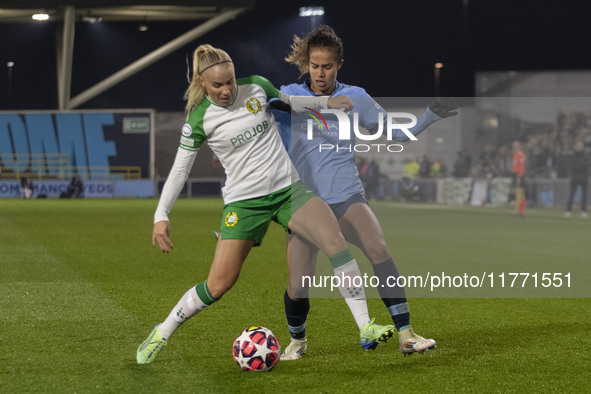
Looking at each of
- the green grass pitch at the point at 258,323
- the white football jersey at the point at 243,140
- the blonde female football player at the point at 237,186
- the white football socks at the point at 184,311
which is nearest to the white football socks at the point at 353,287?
the blonde female football player at the point at 237,186

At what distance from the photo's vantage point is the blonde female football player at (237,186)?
4773mm

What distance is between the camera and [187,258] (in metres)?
11.1

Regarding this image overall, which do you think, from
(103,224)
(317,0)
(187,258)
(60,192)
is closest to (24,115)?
(60,192)

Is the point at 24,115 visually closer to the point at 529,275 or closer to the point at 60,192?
the point at 60,192

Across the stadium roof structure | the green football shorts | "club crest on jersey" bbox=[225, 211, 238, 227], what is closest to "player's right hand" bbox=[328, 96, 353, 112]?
the green football shorts

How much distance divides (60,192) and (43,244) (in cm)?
2235

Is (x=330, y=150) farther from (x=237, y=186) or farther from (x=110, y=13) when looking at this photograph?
(x=110, y=13)

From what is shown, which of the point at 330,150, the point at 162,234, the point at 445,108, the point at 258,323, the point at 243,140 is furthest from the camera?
the point at 258,323

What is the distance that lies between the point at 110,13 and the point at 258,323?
33.5 meters

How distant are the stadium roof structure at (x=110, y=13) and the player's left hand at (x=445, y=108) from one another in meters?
31.8

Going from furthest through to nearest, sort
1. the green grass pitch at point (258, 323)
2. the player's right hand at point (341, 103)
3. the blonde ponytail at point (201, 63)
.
→ the player's right hand at point (341, 103)
the blonde ponytail at point (201, 63)
the green grass pitch at point (258, 323)

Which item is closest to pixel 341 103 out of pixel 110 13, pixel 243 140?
pixel 243 140

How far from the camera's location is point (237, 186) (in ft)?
16.1

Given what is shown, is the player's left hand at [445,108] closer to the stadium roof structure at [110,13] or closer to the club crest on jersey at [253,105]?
the club crest on jersey at [253,105]
